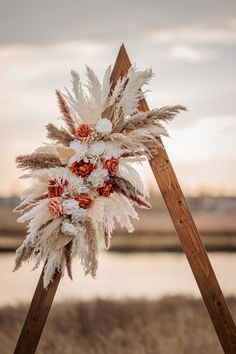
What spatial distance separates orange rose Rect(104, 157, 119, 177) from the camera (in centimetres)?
308

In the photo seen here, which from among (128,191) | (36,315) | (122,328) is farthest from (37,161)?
(122,328)

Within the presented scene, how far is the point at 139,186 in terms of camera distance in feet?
10.1

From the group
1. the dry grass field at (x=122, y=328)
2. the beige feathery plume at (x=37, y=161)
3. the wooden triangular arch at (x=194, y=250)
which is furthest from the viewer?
the dry grass field at (x=122, y=328)

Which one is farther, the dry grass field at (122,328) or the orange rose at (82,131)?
→ the dry grass field at (122,328)

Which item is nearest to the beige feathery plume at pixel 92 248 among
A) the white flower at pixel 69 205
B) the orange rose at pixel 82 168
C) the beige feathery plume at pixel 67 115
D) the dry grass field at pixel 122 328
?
the white flower at pixel 69 205

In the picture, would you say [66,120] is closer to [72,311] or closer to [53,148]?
[53,148]

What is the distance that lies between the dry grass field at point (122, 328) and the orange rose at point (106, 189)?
1.33 metres

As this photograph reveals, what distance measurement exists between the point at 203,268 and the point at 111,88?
89 centimetres

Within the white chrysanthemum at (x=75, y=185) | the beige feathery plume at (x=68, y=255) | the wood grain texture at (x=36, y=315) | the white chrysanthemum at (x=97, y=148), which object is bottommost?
the wood grain texture at (x=36, y=315)

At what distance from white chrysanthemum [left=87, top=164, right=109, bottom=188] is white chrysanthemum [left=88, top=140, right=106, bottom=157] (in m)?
0.07

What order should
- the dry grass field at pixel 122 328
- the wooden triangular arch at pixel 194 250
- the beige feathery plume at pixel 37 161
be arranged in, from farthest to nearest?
the dry grass field at pixel 122 328
the beige feathery plume at pixel 37 161
the wooden triangular arch at pixel 194 250

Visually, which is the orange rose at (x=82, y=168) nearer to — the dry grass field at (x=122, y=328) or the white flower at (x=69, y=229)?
the white flower at (x=69, y=229)

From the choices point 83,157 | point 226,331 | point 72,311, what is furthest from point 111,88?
point 72,311

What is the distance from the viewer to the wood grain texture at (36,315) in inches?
126
